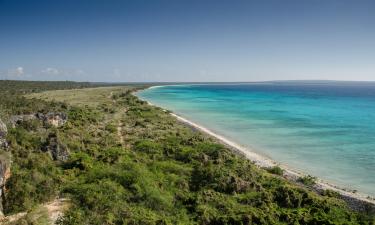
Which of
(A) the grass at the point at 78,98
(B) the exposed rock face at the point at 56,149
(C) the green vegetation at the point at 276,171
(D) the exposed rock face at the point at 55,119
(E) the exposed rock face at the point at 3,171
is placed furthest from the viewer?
(A) the grass at the point at 78,98

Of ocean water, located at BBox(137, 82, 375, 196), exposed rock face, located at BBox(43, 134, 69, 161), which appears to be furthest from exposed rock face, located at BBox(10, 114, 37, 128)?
ocean water, located at BBox(137, 82, 375, 196)

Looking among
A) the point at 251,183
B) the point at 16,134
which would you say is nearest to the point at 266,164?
the point at 251,183

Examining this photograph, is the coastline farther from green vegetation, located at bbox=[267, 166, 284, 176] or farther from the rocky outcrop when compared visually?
the rocky outcrop

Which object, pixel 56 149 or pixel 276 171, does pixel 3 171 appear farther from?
pixel 276 171

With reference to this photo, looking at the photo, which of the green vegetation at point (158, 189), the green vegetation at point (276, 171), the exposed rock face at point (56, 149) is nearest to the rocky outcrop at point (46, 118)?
the green vegetation at point (158, 189)

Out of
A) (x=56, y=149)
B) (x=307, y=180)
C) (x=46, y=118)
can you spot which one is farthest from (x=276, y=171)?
(x=46, y=118)

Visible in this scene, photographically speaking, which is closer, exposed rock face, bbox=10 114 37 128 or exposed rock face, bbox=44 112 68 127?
exposed rock face, bbox=10 114 37 128

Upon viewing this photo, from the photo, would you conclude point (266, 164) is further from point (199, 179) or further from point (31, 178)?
point (31, 178)

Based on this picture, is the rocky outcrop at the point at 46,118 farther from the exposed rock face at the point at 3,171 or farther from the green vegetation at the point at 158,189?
the exposed rock face at the point at 3,171

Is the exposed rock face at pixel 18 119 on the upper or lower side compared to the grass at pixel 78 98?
upper
